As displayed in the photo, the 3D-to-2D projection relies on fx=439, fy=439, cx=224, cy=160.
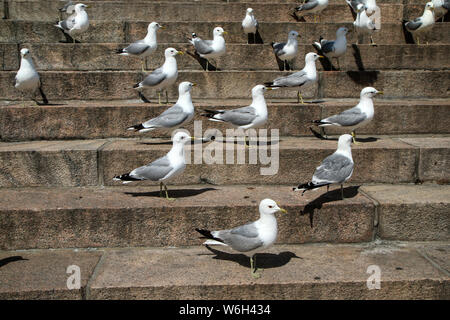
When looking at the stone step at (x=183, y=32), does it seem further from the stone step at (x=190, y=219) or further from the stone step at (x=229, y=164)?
the stone step at (x=190, y=219)

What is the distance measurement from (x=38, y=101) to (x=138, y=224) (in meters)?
2.90

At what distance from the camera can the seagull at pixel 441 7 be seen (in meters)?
7.88

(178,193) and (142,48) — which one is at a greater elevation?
(142,48)

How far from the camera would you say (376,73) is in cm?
627

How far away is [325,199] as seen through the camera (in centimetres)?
416

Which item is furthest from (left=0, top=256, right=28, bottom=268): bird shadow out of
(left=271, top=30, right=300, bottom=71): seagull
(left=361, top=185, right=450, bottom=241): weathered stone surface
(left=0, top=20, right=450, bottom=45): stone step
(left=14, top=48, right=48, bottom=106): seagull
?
(left=271, top=30, right=300, bottom=71): seagull

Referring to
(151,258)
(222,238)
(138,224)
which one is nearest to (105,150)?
(138,224)

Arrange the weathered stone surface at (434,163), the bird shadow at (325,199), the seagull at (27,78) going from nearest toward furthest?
the bird shadow at (325,199), the weathered stone surface at (434,163), the seagull at (27,78)

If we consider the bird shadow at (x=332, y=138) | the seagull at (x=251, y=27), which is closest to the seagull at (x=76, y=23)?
the seagull at (x=251, y=27)

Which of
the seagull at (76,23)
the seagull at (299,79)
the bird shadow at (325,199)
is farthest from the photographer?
the seagull at (76,23)

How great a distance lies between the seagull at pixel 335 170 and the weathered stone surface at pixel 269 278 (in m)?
0.64

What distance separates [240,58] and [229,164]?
2775 millimetres

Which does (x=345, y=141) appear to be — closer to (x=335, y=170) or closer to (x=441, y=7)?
(x=335, y=170)

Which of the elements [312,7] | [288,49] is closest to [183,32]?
[288,49]
